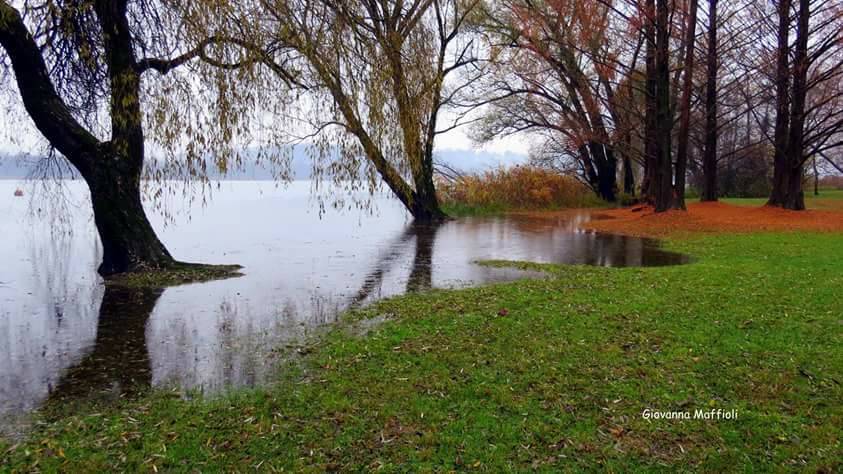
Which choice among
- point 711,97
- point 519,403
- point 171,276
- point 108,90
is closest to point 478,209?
point 711,97

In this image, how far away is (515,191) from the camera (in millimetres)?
27281

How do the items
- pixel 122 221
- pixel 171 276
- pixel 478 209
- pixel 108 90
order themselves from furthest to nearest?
pixel 478 209
pixel 171 276
pixel 122 221
pixel 108 90

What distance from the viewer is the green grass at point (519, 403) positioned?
3.22m

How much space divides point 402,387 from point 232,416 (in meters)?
1.15

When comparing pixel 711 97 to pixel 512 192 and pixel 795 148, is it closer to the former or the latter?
pixel 795 148

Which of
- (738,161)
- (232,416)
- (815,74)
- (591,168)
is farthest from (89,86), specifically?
(738,161)

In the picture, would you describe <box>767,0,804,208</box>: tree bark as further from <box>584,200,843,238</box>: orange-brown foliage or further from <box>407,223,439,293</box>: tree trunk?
<box>407,223,439,293</box>: tree trunk

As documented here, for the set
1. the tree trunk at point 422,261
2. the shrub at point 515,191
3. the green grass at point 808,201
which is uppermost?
the shrub at point 515,191

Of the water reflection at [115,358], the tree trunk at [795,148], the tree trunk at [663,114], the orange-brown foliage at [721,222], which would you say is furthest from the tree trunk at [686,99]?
the water reflection at [115,358]

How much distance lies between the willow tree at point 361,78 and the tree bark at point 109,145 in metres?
2.06

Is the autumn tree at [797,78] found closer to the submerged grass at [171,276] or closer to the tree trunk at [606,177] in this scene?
the tree trunk at [606,177]

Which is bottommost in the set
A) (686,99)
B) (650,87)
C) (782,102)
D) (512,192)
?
(512,192)

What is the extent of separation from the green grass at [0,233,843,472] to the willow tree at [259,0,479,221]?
1.89 meters

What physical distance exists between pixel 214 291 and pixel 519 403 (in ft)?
18.8
